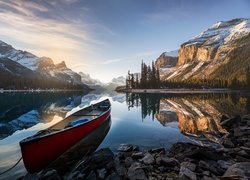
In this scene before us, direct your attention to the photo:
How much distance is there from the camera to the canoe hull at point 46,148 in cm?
1370

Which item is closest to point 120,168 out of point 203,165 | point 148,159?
point 148,159

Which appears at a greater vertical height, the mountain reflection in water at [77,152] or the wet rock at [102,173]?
the wet rock at [102,173]

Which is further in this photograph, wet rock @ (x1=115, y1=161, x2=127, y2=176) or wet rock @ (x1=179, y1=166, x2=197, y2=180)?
wet rock @ (x1=115, y1=161, x2=127, y2=176)

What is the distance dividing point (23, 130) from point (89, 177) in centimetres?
1890

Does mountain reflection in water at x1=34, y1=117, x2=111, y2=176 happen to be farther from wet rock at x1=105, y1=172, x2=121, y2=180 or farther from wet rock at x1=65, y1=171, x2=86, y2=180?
wet rock at x1=105, y1=172, x2=121, y2=180

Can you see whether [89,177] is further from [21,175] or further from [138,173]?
[21,175]

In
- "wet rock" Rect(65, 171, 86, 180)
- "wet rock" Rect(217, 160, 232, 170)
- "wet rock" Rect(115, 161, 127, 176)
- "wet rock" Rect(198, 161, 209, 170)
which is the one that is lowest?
"wet rock" Rect(65, 171, 86, 180)

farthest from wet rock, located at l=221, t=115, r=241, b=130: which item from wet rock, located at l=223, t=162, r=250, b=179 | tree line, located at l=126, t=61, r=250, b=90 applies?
tree line, located at l=126, t=61, r=250, b=90

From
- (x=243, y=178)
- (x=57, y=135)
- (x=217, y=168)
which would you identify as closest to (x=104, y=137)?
(x=57, y=135)

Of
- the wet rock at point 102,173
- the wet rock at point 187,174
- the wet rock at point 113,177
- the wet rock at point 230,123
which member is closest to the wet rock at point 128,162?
the wet rock at point 102,173

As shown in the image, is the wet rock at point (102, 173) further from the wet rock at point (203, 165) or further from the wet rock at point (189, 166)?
the wet rock at point (203, 165)

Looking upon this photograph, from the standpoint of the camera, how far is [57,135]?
52.9 feet

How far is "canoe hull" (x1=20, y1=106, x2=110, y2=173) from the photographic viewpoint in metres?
13.7

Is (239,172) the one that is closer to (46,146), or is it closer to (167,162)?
(167,162)
